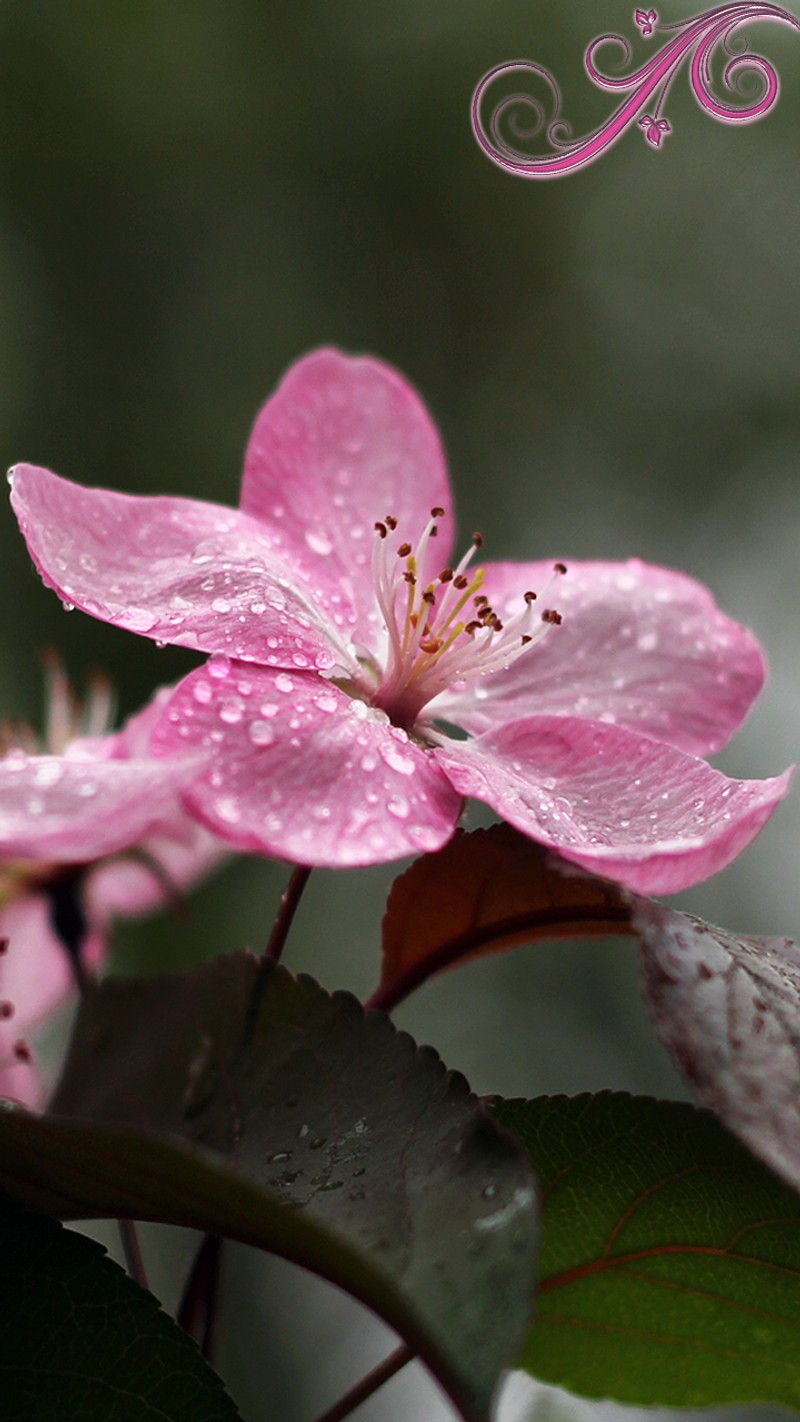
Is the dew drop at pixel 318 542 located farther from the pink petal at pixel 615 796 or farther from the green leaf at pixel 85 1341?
the green leaf at pixel 85 1341

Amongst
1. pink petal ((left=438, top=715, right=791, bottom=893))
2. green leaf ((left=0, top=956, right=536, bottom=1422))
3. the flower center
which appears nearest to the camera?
green leaf ((left=0, top=956, right=536, bottom=1422))

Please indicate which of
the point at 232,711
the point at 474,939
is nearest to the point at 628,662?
the point at 474,939

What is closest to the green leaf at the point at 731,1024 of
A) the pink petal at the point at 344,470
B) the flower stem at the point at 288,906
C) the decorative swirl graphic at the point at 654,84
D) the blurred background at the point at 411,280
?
the flower stem at the point at 288,906

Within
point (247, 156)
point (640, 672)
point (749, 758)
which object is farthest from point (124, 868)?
point (247, 156)

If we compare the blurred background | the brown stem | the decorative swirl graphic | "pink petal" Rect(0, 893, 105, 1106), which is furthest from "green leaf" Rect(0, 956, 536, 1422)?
the blurred background

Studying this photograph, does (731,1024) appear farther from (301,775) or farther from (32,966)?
(32,966)

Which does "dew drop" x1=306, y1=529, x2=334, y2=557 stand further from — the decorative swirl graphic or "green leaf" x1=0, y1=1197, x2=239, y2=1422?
"green leaf" x1=0, y1=1197, x2=239, y2=1422
